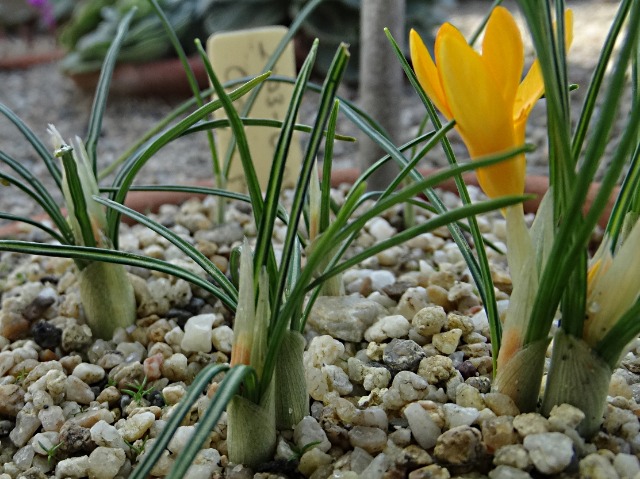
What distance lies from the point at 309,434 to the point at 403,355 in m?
0.15

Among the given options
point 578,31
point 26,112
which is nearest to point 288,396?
point 26,112

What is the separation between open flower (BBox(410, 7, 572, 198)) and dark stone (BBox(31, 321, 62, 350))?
532 mm

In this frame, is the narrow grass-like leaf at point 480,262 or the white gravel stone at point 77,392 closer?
the narrow grass-like leaf at point 480,262

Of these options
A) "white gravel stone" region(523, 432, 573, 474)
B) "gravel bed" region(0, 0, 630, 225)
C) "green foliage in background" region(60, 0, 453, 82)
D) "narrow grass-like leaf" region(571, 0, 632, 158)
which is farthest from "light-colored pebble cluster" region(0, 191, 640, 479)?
"green foliage in background" region(60, 0, 453, 82)

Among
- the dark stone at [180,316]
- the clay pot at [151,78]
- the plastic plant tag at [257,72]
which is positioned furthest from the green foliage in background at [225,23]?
the dark stone at [180,316]

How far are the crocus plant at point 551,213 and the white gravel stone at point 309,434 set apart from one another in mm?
154

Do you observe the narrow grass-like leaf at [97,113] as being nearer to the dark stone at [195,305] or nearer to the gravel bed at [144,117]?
the dark stone at [195,305]

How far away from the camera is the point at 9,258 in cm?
119

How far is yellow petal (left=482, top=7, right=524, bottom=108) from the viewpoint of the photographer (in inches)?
20.9

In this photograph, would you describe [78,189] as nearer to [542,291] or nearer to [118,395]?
[118,395]

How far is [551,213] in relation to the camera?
1.80 ft

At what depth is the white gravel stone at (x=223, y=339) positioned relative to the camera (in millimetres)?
804

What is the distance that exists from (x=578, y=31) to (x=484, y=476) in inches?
101

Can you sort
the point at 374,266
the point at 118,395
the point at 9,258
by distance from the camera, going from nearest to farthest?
1. the point at 118,395
2. the point at 374,266
3. the point at 9,258
